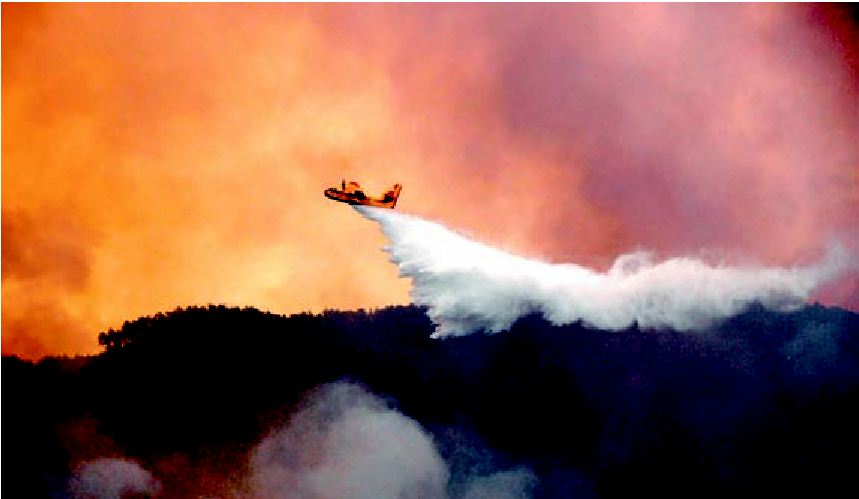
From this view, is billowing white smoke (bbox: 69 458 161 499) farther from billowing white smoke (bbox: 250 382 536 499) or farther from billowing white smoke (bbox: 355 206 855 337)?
billowing white smoke (bbox: 355 206 855 337)

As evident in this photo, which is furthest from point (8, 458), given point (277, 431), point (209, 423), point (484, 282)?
point (484, 282)

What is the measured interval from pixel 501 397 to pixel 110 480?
1532 cm

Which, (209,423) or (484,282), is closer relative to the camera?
(484,282)

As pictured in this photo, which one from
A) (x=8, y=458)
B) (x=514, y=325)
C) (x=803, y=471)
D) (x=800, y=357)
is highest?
(x=514, y=325)

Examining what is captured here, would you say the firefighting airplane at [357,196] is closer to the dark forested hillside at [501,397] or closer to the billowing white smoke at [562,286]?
the billowing white smoke at [562,286]

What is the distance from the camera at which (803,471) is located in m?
24.4

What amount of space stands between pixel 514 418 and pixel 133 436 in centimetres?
1548

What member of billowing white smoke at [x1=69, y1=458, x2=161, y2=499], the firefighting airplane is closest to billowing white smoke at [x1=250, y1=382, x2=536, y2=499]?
billowing white smoke at [x1=69, y1=458, x2=161, y2=499]

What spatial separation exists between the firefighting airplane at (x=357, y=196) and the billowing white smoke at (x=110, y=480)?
13.3 metres

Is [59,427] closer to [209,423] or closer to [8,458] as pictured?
[8,458]

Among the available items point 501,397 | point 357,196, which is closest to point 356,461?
point 501,397

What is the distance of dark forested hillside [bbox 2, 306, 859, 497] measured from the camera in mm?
24594

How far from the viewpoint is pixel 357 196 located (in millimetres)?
20625

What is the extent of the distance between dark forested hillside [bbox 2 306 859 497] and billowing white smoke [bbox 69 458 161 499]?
401 mm
